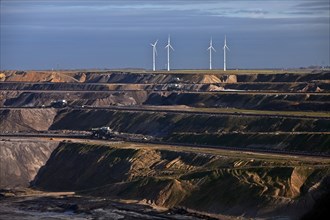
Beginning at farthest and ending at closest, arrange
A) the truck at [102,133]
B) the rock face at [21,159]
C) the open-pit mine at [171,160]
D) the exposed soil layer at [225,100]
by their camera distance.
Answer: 1. the exposed soil layer at [225,100]
2. the truck at [102,133]
3. the rock face at [21,159]
4. the open-pit mine at [171,160]

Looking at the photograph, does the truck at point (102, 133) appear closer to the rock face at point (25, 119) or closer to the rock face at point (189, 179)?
the rock face at point (189, 179)

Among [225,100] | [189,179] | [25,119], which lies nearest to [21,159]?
[189,179]

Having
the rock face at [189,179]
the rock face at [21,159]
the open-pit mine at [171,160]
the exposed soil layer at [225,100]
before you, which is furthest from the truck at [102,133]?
the exposed soil layer at [225,100]

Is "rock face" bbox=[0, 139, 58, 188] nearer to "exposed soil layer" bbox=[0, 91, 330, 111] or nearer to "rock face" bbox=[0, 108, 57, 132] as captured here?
"rock face" bbox=[0, 108, 57, 132]

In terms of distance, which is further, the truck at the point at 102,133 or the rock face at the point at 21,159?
the truck at the point at 102,133

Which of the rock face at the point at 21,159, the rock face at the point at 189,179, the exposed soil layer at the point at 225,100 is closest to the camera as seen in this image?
the rock face at the point at 189,179

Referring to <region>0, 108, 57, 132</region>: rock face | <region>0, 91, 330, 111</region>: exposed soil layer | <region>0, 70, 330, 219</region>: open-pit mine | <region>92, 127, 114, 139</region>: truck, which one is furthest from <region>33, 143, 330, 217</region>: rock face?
<region>0, 91, 330, 111</region>: exposed soil layer

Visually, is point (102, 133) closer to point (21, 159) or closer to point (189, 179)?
point (21, 159)
